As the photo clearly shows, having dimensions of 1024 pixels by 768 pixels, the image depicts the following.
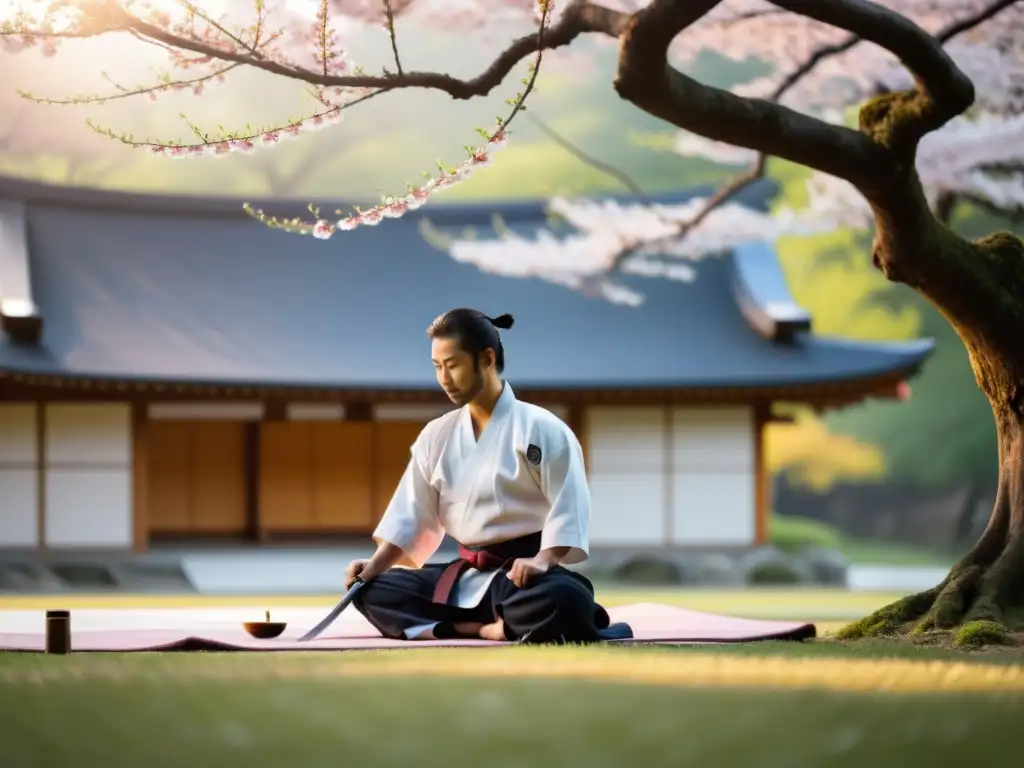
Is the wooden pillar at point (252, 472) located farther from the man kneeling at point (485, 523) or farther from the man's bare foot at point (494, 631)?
the man's bare foot at point (494, 631)

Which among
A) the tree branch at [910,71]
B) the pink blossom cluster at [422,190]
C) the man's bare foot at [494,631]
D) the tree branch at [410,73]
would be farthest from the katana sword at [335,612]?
the tree branch at [910,71]

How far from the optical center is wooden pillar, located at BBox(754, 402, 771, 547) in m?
15.9

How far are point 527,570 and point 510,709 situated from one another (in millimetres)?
1872

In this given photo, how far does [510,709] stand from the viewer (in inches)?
143

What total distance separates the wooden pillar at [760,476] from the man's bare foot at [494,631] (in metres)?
10.2

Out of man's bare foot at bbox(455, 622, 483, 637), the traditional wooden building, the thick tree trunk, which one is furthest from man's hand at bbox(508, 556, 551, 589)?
the traditional wooden building

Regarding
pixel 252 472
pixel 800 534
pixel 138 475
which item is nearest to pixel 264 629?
pixel 138 475

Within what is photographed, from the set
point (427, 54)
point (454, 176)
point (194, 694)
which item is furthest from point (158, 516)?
point (427, 54)

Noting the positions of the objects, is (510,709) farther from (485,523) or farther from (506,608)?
(485,523)

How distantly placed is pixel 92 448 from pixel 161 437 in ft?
8.51

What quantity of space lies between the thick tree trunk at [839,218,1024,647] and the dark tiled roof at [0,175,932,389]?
27.9 ft

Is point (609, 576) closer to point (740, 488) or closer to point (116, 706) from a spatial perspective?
point (740, 488)

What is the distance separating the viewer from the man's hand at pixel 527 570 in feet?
18.0

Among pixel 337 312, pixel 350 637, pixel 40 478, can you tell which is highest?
pixel 337 312
